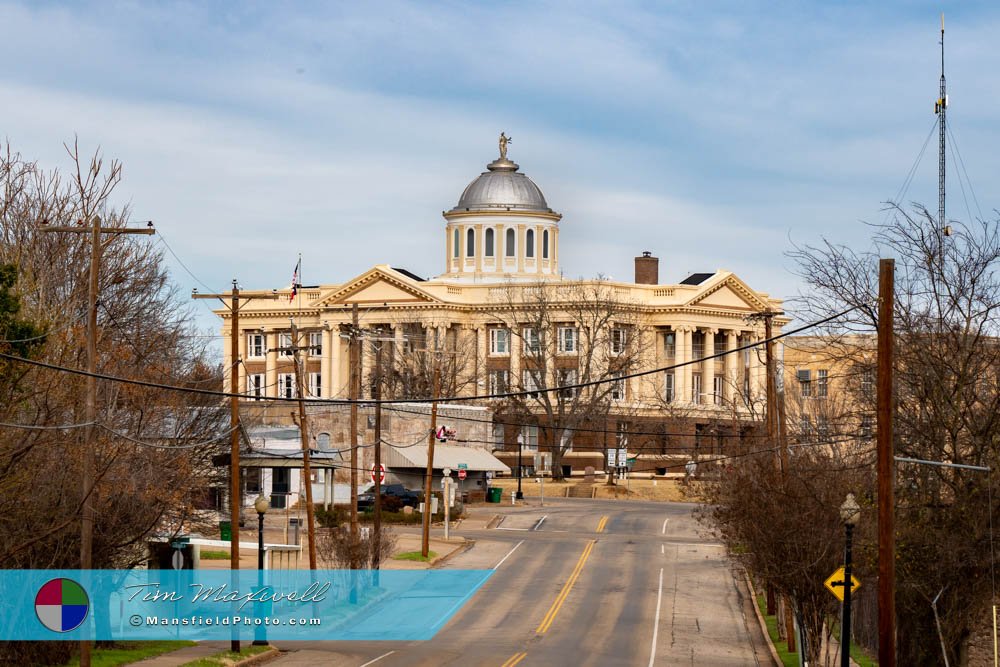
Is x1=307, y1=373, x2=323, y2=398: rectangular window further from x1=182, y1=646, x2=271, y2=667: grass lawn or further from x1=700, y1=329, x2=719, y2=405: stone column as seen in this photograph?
x1=182, y1=646, x2=271, y2=667: grass lawn

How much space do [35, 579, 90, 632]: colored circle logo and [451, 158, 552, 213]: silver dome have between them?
9813cm

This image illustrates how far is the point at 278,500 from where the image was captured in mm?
69938

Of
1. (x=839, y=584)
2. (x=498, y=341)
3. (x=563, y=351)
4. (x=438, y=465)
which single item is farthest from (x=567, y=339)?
(x=839, y=584)

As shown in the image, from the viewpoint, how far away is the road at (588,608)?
119ft

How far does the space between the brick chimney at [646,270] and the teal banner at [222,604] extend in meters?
79.0

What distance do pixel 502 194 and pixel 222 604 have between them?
301ft

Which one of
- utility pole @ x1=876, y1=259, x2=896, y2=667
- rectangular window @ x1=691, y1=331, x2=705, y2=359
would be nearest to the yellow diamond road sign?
utility pole @ x1=876, y1=259, x2=896, y2=667

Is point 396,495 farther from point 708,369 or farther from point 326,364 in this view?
point 326,364

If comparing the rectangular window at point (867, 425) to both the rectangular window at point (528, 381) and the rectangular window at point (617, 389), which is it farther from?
the rectangular window at point (528, 381)

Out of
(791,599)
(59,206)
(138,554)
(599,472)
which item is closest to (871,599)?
(791,599)

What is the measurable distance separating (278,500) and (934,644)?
41.0 m

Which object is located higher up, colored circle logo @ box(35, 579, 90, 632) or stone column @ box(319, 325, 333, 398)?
stone column @ box(319, 325, 333, 398)

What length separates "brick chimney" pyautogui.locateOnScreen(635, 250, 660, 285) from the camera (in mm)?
127500

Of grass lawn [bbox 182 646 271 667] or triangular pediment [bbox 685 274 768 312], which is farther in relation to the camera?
triangular pediment [bbox 685 274 768 312]
